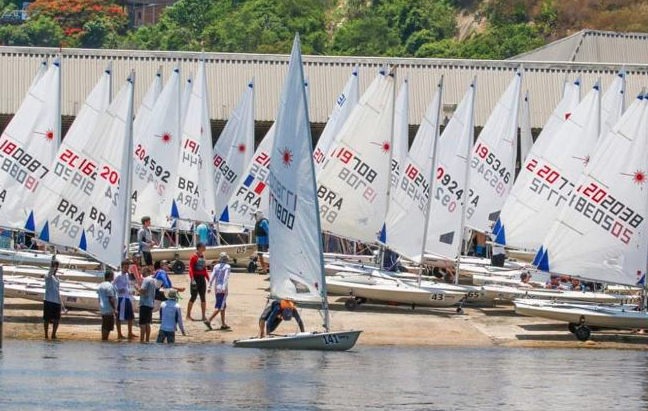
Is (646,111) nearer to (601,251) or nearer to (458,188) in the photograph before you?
(601,251)

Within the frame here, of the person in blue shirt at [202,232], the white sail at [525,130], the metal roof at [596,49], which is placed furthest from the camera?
the metal roof at [596,49]

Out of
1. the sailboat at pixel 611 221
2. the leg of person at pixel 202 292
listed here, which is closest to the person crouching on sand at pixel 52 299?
the leg of person at pixel 202 292

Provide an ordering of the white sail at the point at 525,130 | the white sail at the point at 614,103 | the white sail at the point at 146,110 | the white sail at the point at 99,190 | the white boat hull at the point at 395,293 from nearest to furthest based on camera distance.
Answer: the white sail at the point at 99,190 → the white boat hull at the point at 395,293 → the white sail at the point at 614,103 → the white sail at the point at 146,110 → the white sail at the point at 525,130

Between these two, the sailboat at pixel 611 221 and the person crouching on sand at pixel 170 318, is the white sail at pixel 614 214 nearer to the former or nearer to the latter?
the sailboat at pixel 611 221

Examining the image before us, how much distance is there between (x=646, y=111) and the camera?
1396 inches

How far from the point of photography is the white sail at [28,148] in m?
40.5

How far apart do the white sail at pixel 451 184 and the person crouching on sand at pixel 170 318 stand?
918cm

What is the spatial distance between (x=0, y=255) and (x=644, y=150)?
13889mm

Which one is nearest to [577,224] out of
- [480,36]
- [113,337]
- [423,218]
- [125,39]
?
[423,218]

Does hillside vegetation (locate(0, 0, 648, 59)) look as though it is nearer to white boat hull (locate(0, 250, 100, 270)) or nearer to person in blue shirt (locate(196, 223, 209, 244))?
person in blue shirt (locate(196, 223, 209, 244))

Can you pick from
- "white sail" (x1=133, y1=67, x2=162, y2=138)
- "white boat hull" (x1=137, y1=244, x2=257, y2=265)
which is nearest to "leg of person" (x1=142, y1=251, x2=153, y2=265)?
"white boat hull" (x1=137, y1=244, x2=257, y2=265)

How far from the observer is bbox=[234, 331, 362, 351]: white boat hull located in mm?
30766

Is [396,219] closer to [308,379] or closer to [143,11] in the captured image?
[308,379]

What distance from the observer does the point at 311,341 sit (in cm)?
3084
